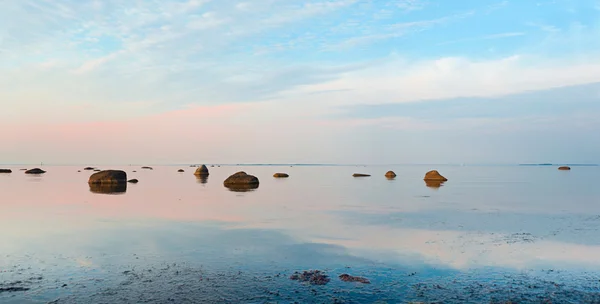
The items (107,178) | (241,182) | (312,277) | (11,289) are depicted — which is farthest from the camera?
(241,182)

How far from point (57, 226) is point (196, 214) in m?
8.20

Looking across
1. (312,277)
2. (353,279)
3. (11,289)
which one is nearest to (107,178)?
(11,289)

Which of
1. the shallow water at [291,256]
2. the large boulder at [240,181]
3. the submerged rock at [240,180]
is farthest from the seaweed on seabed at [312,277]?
the submerged rock at [240,180]

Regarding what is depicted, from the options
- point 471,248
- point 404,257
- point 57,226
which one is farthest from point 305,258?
point 57,226

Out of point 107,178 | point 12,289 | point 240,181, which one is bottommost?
point 12,289

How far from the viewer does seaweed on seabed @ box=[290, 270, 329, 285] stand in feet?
37.8

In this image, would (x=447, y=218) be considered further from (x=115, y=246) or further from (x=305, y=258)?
(x=115, y=246)

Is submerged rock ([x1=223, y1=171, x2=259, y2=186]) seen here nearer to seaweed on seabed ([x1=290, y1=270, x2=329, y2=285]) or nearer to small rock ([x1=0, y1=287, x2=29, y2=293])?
seaweed on seabed ([x1=290, y1=270, x2=329, y2=285])

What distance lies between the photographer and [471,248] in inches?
631

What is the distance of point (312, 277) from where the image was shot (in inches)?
470

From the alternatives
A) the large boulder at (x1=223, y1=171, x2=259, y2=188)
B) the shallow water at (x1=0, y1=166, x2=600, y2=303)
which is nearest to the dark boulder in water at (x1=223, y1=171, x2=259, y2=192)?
the large boulder at (x1=223, y1=171, x2=259, y2=188)

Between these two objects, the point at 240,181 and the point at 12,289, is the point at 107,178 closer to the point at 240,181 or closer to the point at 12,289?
the point at 240,181

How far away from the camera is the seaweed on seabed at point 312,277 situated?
11.5 meters

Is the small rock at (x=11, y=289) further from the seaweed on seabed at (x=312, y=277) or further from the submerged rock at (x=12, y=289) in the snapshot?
the seaweed on seabed at (x=312, y=277)
